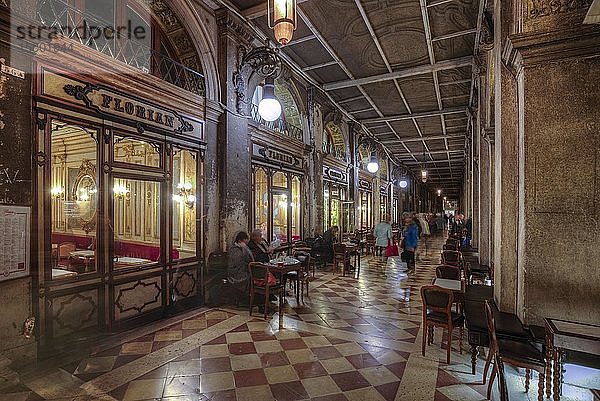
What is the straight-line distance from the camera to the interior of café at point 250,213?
292 centimetres

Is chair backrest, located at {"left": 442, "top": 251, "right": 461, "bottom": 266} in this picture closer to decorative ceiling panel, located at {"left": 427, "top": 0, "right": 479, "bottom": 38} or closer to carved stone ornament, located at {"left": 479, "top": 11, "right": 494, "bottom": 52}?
carved stone ornament, located at {"left": 479, "top": 11, "right": 494, "bottom": 52}

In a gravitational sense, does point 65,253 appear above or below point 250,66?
below

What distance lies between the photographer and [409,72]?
315 inches

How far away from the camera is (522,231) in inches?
123

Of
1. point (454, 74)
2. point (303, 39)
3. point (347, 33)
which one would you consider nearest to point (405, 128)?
point (454, 74)

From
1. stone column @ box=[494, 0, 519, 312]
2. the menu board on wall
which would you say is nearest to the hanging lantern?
stone column @ box=[494, 0, 519, 312]

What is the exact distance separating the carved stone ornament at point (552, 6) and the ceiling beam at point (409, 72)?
474 centimetres

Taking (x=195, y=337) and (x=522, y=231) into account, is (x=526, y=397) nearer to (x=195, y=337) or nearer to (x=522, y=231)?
(x=522, y=231)

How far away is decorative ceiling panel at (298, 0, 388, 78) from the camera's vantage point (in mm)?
5660

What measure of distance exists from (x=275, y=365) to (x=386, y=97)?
863 cm

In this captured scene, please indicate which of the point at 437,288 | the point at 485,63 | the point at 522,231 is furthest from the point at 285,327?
the point at 485,63

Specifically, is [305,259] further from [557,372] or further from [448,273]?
[557,372]

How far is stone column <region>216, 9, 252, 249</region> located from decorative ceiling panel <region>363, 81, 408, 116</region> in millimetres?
4164

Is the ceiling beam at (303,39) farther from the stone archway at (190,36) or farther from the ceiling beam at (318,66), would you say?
the stone archway at (190,36)
